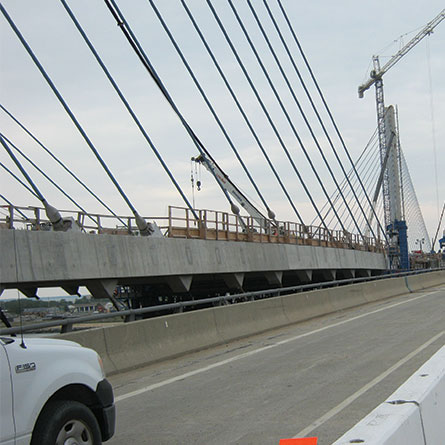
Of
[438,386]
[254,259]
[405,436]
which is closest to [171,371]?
[438,386]

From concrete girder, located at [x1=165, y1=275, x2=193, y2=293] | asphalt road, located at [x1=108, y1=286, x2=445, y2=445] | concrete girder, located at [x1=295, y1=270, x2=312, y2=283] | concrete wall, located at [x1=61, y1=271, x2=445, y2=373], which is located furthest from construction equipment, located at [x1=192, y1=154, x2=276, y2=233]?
asphalt road, located at [x1=108, y1=286, x2=445, y2=445]

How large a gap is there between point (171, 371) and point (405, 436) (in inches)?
333

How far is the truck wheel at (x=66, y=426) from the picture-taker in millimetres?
4781

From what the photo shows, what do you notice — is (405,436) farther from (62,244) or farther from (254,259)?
(254,259)

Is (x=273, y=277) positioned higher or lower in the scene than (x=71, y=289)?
lower

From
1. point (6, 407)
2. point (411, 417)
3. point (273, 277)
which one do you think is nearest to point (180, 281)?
point (273, 277)

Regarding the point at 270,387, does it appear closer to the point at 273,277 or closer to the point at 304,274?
the point at 273,277

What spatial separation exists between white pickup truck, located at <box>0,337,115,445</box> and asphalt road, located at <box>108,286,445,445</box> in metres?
1.34

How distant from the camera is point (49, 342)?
5.32 meters

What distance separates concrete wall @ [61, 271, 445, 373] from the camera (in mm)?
11250

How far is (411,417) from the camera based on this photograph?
3250mm

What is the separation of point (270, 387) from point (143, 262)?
14467mm

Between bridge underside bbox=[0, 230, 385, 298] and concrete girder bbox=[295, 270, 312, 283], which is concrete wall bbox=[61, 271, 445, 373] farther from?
concrete girder bbox=[295, 270, 312, 283]

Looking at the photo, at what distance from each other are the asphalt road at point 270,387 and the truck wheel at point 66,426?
141 centimetres
